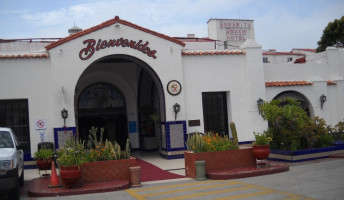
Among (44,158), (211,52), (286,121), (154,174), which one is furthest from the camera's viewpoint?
(211,52)

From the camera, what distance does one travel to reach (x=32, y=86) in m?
16.1

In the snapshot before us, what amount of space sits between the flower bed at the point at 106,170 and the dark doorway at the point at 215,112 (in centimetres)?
739

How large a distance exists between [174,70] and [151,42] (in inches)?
65.1

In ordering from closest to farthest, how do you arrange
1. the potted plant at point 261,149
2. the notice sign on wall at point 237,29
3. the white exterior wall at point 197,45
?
the potted plant at point 261,149 < the white exterior wall at point 197,45 < the notice sign on wall at point 237,29

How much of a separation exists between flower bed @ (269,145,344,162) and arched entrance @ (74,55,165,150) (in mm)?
7189

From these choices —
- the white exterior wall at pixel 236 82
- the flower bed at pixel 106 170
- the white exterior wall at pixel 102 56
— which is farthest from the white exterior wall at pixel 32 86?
the white exterior wall at pixel 236 82

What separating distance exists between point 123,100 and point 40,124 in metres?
6.36

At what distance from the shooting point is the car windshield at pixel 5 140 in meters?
10.9

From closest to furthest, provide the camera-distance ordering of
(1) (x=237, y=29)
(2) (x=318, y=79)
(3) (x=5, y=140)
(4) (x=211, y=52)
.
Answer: (3) (x=5, y=140)
(4) (x=211, y=52)
(2) (x=318, y=79)
(1) (x=237, y=29)

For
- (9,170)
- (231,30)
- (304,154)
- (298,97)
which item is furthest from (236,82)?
(231,30)

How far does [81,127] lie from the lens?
21.8 meters

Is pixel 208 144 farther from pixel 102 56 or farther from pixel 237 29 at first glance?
pixel 237 29

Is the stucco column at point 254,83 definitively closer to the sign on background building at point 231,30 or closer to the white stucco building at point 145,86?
the white stucco building at point 145,86

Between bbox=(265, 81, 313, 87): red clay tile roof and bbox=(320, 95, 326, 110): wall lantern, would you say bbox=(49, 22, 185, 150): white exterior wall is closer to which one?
bbox=(265, 81, 313, 87): red clay tile roof
